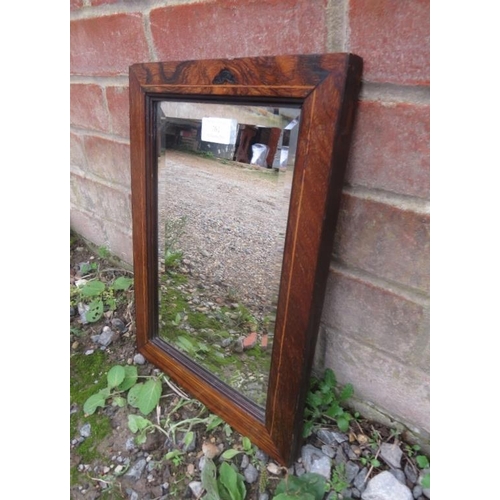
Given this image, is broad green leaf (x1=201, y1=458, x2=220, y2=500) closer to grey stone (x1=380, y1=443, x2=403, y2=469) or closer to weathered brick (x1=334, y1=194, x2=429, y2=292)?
grey stone (x1=380, y1=443, x2=403, y2=469)

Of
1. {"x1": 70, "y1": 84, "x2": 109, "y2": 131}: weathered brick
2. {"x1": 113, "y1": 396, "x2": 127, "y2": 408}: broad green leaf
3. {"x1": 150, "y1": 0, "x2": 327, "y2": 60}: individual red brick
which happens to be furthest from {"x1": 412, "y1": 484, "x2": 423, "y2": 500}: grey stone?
{"x1": 70, "y1": 84, "x2": 109, "y2": 131}: weathered brick

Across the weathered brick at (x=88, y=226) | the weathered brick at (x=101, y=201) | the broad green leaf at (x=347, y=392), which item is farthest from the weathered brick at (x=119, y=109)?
the broad green leaf at (x=347, y=392)

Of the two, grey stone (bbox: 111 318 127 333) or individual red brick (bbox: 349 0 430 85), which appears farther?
grey stone (bbox: 111 318 127 333)

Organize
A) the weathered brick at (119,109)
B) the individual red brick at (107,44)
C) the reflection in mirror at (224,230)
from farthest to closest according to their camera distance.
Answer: the weathered brick at (119,109)
the individual red brick at (107,44)
the reflection in mirror at (224,230)

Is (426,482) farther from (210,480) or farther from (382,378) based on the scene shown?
(210,480)

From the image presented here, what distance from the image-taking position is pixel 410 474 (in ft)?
1.94

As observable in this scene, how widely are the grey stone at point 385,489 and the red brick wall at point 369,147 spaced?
0.32ft

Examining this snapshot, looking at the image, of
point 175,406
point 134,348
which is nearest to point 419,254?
point 175,406

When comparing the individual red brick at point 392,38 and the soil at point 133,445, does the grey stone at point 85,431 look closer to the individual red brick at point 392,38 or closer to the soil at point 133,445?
the soil at point 133,445

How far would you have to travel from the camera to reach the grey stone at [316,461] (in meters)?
0.60

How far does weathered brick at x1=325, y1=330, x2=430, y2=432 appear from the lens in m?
0.59

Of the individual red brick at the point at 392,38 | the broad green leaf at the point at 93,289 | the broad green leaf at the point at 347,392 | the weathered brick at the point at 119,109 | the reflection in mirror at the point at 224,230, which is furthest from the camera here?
the broad green leaf at the point at 93,289

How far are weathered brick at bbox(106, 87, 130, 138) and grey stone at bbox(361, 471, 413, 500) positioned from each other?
3.00ft

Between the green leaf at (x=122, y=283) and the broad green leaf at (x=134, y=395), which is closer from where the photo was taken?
the broad green leaf at (x=134, y=395)
